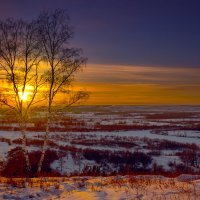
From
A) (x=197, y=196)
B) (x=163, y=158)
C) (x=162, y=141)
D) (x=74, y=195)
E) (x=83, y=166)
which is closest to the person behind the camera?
(x=197, y=196)

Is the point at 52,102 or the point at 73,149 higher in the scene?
the point at 52,102

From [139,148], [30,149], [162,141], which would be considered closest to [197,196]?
[30,149]

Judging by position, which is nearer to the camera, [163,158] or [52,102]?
[52,102]

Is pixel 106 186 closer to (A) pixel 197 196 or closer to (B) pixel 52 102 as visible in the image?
(A) pixel 197 196

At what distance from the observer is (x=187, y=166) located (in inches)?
1237

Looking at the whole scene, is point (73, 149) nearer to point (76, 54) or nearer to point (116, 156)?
point (116, 156)

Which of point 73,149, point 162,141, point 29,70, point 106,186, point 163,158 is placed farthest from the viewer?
point 162,141

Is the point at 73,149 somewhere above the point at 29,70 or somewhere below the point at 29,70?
below

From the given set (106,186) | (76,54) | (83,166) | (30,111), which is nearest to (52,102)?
(30,111)

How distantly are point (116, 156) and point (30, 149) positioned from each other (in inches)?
329

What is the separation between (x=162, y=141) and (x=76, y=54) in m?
25.3

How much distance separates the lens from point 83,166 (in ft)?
102

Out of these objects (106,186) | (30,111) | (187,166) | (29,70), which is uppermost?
(29,70)

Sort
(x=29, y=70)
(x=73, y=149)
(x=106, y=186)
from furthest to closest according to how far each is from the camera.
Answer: (x=73, y=149)
(x=29, y=70)
(x=106, y=186)
